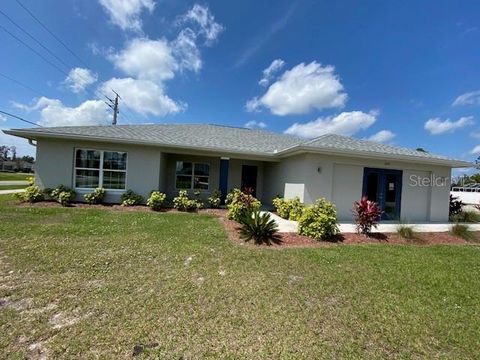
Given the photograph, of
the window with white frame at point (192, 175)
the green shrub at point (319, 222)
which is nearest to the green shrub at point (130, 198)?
the window with white frame at point (192, 175)

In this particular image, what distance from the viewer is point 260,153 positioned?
14.1 metres

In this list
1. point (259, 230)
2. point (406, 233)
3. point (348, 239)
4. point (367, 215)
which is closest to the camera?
point (259, 230)

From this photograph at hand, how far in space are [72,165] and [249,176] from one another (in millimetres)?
9975

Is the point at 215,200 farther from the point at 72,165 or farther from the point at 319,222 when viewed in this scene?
the point at 72,165

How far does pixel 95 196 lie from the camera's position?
40.8 ft

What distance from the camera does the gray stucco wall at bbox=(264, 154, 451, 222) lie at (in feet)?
37.6

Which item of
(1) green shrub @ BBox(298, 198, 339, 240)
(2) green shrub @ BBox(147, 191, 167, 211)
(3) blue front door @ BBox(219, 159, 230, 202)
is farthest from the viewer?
(3) blue front door @ BBox(219, 159, 230, 202)

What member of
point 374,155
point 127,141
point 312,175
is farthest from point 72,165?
point 374,155

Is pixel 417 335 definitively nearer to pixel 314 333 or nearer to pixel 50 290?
pixel 314 333

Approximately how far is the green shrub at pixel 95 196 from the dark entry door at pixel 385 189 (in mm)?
12297

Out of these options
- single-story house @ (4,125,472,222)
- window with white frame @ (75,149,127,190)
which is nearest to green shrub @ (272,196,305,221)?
single-story house @ (4,125,472,222)

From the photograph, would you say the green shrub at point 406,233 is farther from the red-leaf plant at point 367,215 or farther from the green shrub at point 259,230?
the green shrub at point 259,230

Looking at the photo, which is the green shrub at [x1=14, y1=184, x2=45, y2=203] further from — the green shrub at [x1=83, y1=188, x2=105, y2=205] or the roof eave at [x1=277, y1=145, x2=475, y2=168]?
the roof eave at [x1=277, y1=145, x2=475, y2=168]

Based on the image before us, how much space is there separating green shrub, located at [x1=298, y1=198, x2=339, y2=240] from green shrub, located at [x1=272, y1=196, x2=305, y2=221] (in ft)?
7.10
